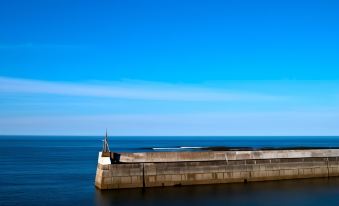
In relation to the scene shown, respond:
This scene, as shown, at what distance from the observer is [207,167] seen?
107 ft

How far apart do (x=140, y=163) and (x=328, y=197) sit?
1500cm

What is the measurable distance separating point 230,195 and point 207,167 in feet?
10.3

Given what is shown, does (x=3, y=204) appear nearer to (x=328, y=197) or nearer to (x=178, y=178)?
(x=178, y=178)

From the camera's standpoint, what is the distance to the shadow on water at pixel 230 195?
2830 centimetres

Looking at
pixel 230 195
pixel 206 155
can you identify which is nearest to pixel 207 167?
pixel 206 155

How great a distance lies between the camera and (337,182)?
36.4m

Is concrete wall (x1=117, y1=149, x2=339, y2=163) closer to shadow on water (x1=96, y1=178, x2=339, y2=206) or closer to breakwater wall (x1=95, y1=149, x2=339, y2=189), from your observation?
breakwater wall (x1=95, y1=149, x2=339, y2=189)

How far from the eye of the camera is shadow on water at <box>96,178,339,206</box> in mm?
28297

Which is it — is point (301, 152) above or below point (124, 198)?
above

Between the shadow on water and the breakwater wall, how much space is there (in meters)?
0.63

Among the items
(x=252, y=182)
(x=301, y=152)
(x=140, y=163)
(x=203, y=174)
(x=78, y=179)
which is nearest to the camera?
(x=140, y=163)

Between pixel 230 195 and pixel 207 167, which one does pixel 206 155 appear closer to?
pixel 207 167

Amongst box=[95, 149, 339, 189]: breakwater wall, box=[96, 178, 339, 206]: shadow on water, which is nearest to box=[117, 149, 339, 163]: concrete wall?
box=[95, 149, 339, 189]: breakwater wall

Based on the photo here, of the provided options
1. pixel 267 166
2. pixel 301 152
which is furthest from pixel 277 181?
pixel 301 152
